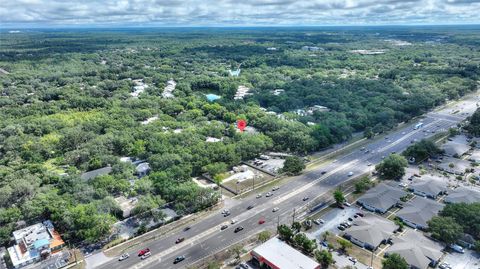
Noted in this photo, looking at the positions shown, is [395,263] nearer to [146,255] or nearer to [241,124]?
[146,255]

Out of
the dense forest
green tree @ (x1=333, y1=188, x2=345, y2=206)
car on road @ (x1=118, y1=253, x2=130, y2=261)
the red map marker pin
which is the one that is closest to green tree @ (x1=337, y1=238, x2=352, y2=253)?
green tree @ (x1=333, y1=188, x2=345, y2=206)

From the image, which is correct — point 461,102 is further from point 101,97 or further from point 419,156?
point 101,97

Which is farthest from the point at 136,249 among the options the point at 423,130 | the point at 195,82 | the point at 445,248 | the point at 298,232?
the point at 195,82

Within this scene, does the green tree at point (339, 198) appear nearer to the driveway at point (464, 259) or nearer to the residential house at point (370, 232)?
the residential house at point (370, 232)

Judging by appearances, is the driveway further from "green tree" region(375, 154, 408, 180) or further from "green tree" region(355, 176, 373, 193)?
"green tree" region(375, 154, 408, 180)

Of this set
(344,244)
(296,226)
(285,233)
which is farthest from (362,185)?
(285,233)
